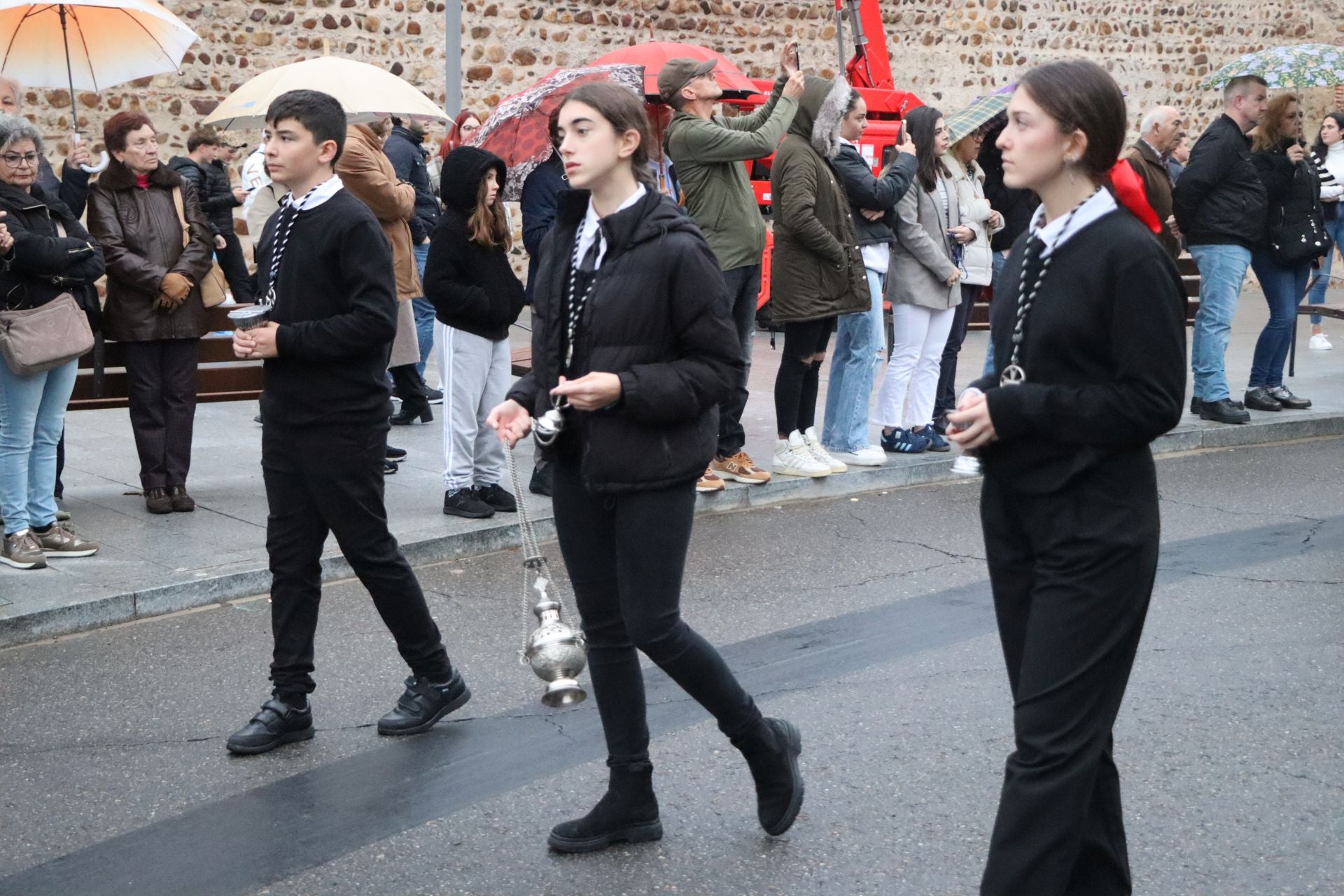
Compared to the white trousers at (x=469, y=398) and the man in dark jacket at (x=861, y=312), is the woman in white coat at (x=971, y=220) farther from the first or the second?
the white trousers at (x=469, y=398)

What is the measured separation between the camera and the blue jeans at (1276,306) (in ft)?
35.1

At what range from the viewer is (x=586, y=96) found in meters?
3.77

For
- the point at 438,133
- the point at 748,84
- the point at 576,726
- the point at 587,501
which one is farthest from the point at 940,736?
the point at 438,133

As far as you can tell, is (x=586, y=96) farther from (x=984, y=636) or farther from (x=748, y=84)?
(x=748, y=84)

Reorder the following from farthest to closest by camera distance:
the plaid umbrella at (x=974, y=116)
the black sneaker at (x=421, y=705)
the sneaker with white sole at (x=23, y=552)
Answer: the plaid umbrella at (x=974, y=116), the sneaker with white sole at (x=23, y=552), the black sneaker at (x=421, y=705)

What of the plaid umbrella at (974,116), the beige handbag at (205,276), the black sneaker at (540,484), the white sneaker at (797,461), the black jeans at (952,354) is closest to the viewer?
the beige handbag at (205,276)

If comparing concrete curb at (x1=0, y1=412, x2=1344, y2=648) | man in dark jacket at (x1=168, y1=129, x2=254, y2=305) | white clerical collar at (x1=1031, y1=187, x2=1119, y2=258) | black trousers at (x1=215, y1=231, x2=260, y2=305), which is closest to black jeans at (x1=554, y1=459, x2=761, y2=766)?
white clerical collar at (x1=1031, y1=187, x2=1119, y2=258)

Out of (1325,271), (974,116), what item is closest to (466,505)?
(974,116)

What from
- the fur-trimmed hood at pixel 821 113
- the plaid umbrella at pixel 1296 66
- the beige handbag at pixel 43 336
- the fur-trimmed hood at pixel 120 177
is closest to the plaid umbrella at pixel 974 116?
the fur-trimmed hood at pixel 821 113

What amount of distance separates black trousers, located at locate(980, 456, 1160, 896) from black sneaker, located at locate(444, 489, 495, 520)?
4.68 meters

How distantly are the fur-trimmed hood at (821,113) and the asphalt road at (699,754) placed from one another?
Result: 2.45 m

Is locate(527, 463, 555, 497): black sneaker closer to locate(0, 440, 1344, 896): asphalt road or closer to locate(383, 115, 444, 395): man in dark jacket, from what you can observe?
locate(0, 440, 1344, 896): asphalt road

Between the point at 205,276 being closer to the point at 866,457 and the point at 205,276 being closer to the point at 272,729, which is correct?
the point at 272,729

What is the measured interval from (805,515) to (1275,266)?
4636 millimetres
